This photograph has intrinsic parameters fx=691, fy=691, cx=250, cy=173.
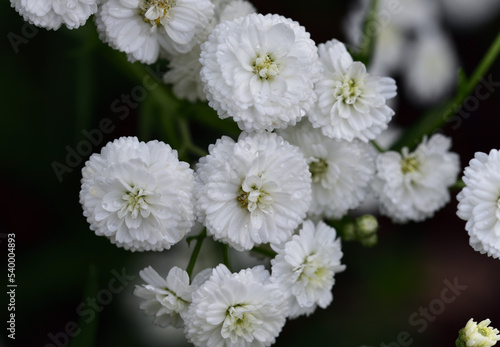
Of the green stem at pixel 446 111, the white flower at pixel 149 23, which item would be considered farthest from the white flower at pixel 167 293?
the green stem at pixel 446 111

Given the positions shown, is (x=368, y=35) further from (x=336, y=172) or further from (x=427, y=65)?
(x=427, y=65)

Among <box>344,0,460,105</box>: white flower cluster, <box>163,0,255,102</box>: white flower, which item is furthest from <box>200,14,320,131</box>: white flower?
→ <box>344,0,460,105</box>: white flower cluster

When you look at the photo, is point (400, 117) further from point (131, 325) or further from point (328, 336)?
point (131, 325)

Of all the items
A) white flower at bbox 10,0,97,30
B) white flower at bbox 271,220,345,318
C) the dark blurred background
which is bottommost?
the dark blurred background

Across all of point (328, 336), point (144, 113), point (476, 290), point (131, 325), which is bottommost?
point (131, 325)

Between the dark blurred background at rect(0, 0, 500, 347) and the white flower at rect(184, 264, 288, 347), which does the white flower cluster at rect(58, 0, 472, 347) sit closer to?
A: the white flower at rect(184, 264, 288, 347)

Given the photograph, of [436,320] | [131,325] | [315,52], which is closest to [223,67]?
[315,52]
